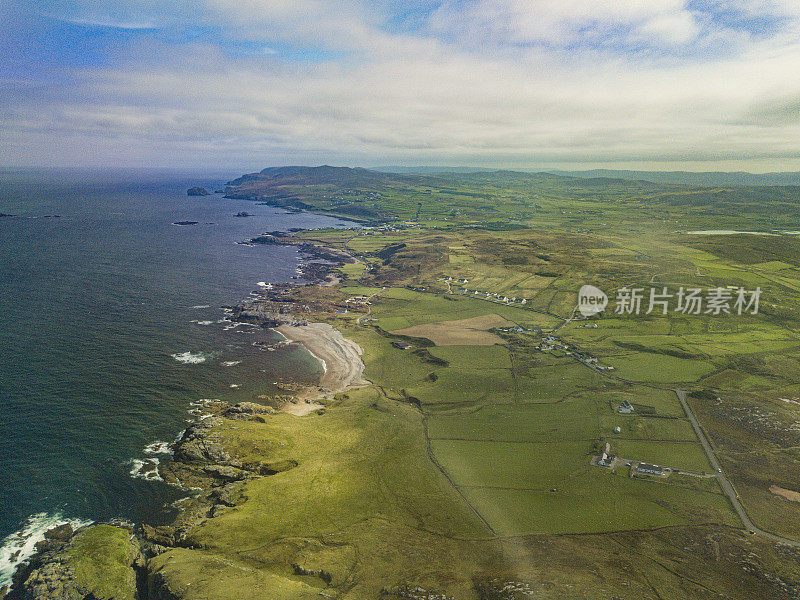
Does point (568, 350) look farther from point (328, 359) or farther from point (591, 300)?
point (328, 359)

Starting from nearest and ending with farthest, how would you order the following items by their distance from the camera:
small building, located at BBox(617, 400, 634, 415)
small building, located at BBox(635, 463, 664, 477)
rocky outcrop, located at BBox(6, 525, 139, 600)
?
rocky outcrop, located at BBox(6, 525, 139, 600)
small building, located at BBox(635, 463, 664, 477)
small building, located at BBox(617, 400, 634, 415)

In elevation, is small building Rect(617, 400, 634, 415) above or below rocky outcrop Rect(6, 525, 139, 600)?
above

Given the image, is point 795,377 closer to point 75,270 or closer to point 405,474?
point 405,474

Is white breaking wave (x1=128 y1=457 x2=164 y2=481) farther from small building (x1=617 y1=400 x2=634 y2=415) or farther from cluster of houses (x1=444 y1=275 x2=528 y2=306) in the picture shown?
cluster of houses (x1=444 y1=275 x2=528 y2=306)

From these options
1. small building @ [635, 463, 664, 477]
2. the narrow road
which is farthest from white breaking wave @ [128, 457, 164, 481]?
the narrow road

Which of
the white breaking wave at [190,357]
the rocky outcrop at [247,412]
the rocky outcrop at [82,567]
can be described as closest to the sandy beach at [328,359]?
the rocky outcrop at [247,412]

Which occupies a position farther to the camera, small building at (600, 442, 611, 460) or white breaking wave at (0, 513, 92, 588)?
small building at (600, 442, 611, 460)

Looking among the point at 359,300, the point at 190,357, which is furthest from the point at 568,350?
the point at 190,357
